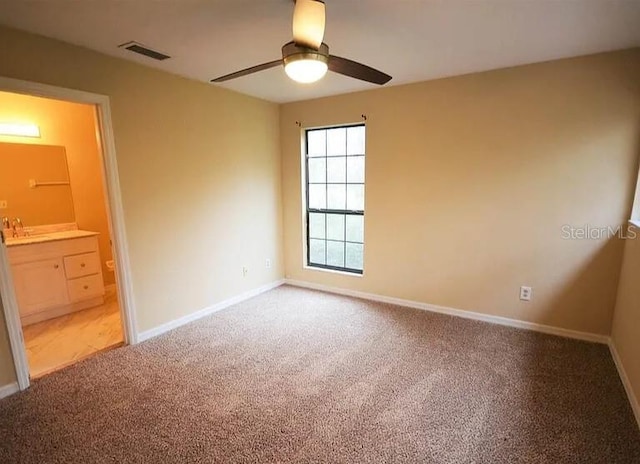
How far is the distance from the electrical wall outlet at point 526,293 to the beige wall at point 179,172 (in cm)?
289

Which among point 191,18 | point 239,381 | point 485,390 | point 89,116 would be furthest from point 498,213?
point 89,116

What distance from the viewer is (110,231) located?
2.70 m

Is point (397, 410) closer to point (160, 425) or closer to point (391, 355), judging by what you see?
point (391, 355)

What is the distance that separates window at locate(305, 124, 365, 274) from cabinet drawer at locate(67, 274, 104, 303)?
101 inches

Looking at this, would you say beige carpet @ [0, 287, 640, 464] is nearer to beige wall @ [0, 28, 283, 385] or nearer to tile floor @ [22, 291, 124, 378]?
tile floor @ [22, 291, 124, 378]

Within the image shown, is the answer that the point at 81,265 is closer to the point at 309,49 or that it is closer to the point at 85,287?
the point at 85,287

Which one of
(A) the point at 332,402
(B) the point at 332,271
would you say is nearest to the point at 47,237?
(B) the point at 332,271

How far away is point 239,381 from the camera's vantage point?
2314 mm

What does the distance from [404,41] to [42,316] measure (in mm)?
4344

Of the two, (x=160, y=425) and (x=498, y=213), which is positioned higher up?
(x=498, y=213)

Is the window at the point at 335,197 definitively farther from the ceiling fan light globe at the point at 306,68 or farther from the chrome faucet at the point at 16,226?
the chrome faucet at the point at 16,226

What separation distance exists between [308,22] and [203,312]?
294 centimetres

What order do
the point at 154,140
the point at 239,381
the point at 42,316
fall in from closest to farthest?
the point at 239,381 < the point at 154,140 < the point at 42,316

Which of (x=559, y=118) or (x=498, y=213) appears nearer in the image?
(x=559, y=118)
